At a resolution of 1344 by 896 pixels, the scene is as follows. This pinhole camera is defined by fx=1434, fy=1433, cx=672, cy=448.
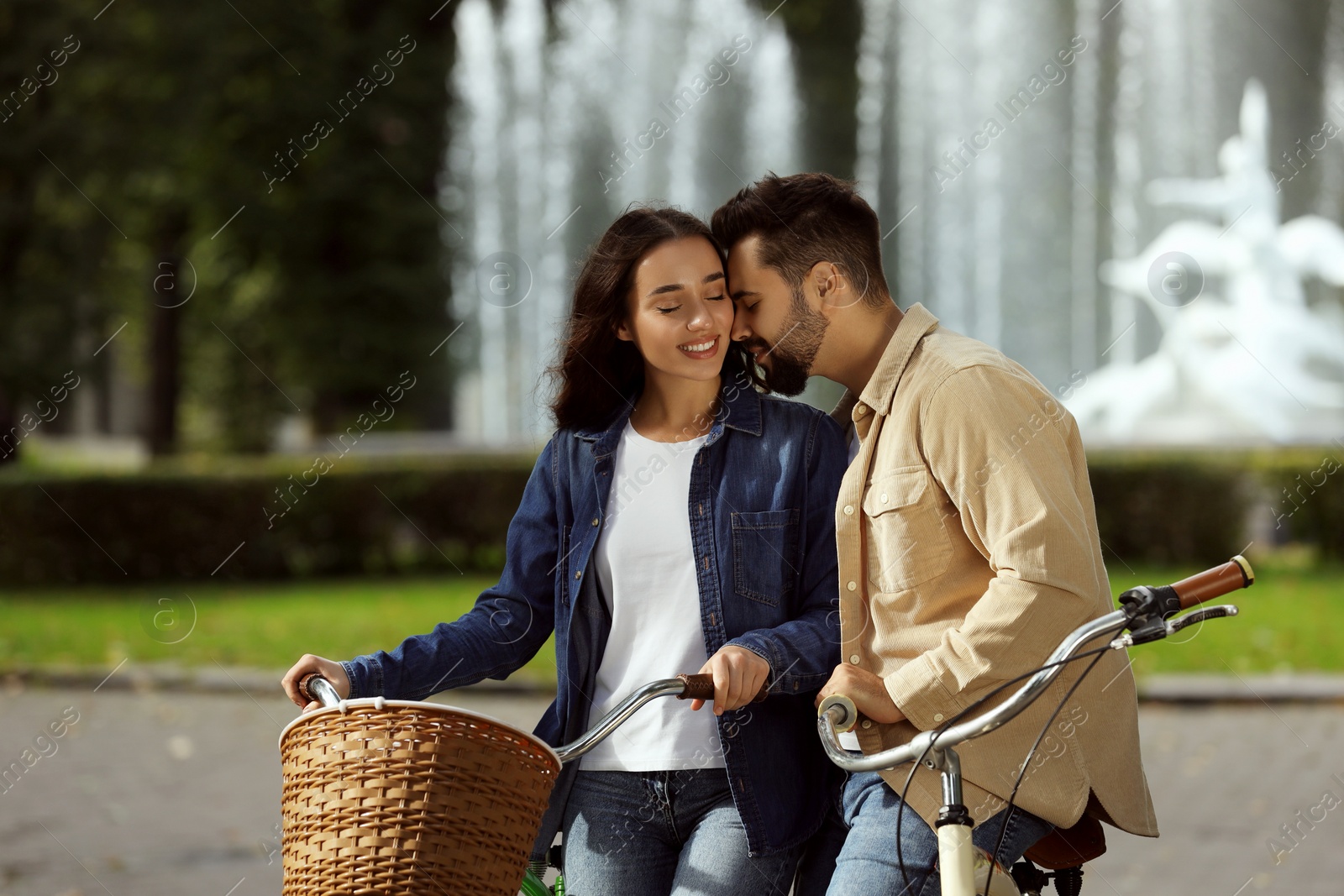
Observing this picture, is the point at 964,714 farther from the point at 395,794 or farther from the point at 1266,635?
the point at 1266,635

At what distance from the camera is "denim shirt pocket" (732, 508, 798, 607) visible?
2.71m

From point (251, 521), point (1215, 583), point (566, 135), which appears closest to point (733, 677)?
point (1215, 583)

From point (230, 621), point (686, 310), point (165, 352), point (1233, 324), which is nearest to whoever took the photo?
point (686, 310)

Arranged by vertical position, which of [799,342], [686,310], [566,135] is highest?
[566,135]

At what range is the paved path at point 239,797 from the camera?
5988 mm

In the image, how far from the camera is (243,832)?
670cm

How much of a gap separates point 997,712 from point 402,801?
0.89m

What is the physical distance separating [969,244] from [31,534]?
13.5 metres

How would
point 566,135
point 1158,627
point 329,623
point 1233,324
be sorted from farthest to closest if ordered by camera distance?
point 566,135
point 1233,324
point 329,623
point 1158,627

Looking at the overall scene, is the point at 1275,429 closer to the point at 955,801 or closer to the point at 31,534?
the point at 31,534

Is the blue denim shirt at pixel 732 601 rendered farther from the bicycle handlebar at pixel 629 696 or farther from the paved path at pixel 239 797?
the paved path at pixel 239 797

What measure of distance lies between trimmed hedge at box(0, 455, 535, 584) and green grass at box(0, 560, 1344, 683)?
0.43 metres

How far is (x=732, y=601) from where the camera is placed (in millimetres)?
2695

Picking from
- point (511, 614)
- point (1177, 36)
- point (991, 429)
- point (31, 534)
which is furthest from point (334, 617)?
point (1177, 36)
